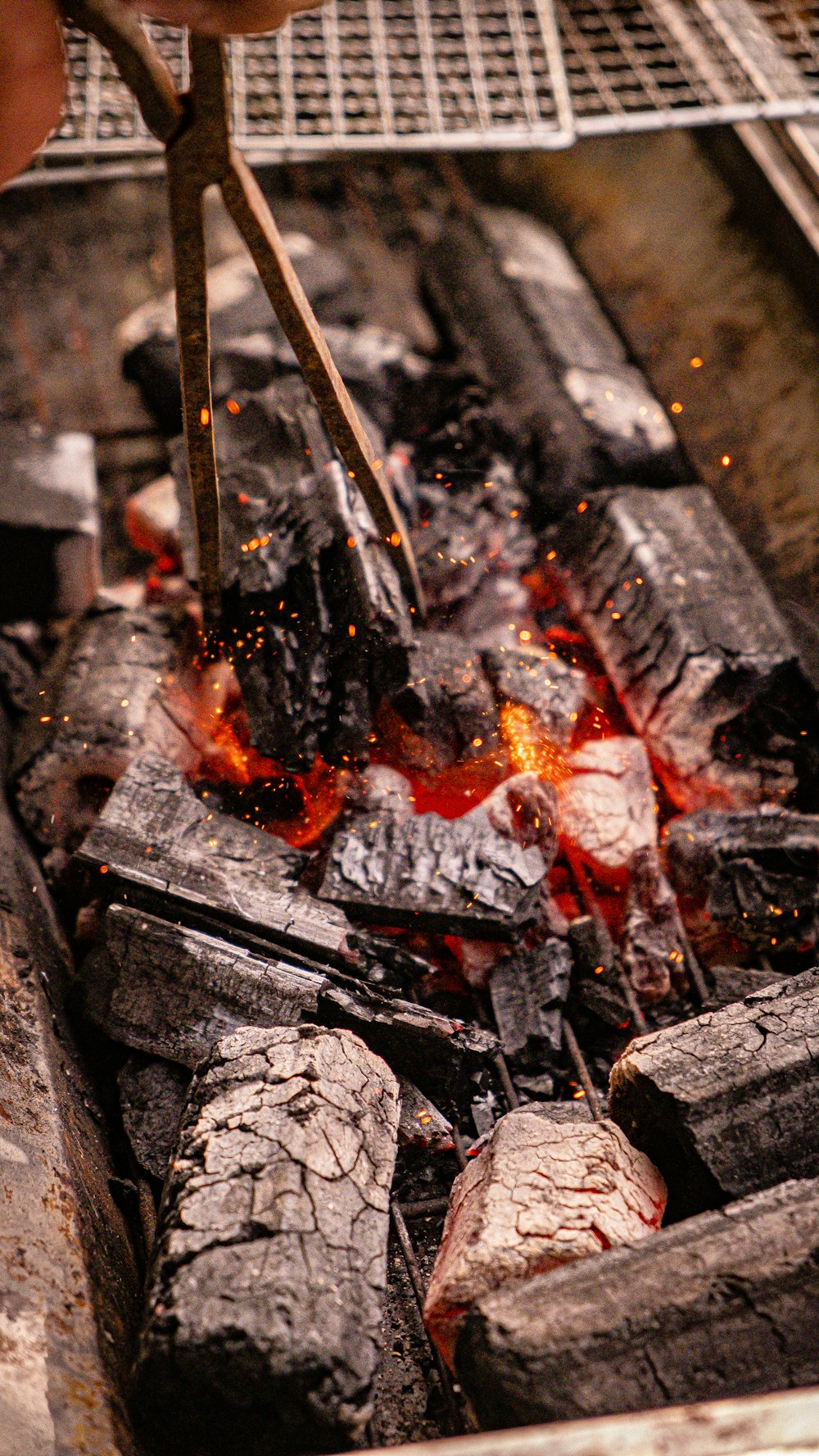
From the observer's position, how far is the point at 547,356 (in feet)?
9.79

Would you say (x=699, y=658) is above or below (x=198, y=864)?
above

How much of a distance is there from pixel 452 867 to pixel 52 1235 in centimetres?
102

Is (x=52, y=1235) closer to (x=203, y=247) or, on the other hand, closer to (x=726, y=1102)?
(x=726, y=1102)

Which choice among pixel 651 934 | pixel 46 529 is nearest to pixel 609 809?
pixel 651 934

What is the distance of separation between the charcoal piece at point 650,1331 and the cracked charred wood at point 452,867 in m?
0.75

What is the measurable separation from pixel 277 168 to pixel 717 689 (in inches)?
125

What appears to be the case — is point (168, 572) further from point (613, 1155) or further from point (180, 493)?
point (613, 1155)

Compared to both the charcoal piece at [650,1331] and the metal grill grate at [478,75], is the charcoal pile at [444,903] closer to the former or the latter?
the charcoal piece at [650,1331]

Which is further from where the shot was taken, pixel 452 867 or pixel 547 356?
pixel 547 356

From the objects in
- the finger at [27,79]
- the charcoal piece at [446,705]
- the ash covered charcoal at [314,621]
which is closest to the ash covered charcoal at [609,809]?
the charcoal piece at [446,705]

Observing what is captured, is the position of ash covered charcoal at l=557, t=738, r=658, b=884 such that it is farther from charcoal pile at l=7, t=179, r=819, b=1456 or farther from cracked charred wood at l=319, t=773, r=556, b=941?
cracked charred wood at l=319, t=773, r=556, b=941

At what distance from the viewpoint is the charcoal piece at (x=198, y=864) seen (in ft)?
6.33

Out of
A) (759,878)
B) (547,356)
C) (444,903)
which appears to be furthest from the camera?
→ (547,356)

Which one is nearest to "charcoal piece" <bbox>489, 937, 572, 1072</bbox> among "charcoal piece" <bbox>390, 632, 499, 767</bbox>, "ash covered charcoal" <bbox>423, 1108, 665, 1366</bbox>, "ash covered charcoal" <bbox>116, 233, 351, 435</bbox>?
"ash covered charcoal" <bbox>423, 1108, 665, 1366</bbox>
